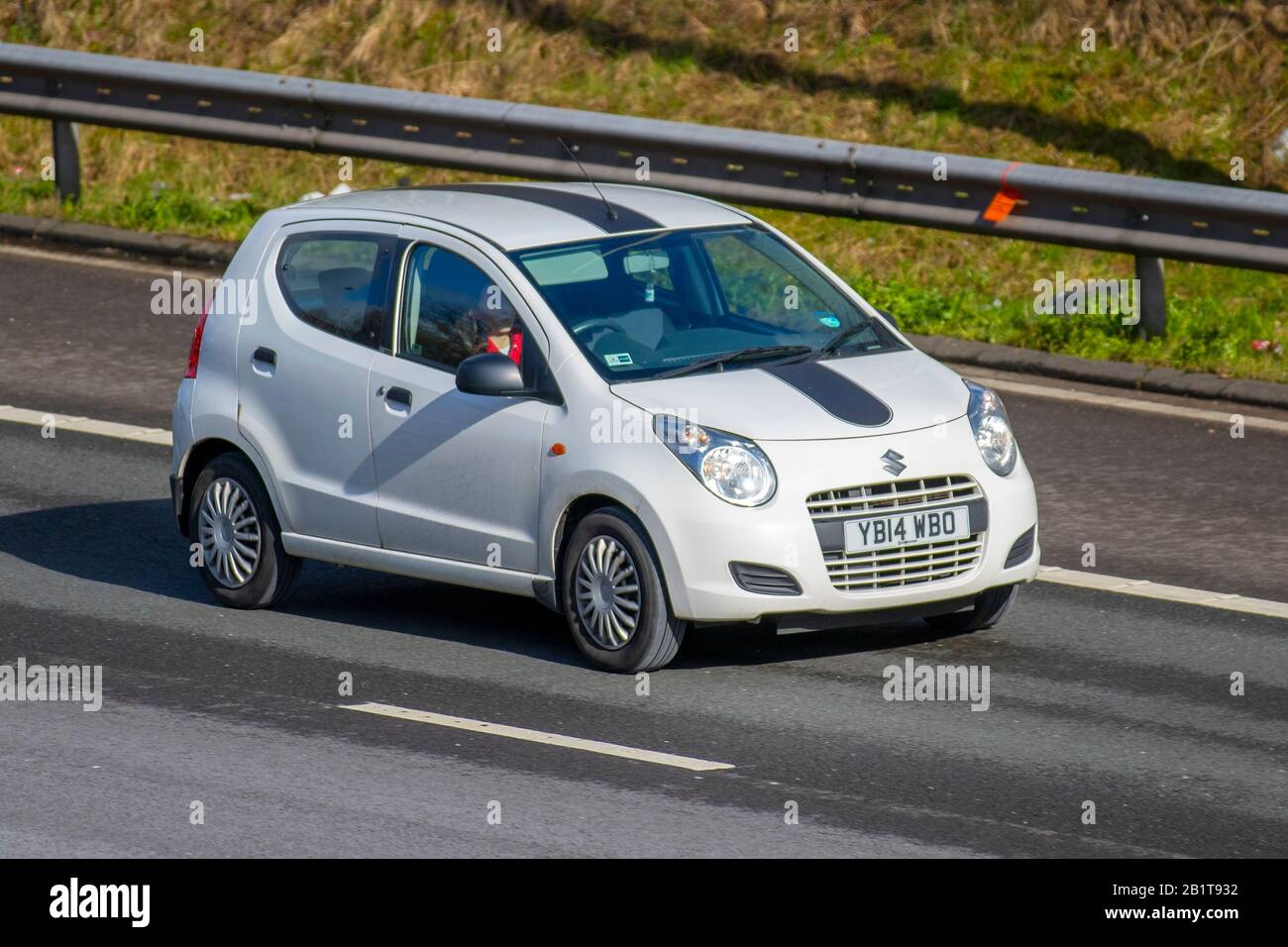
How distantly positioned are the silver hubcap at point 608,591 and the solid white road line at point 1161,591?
248 centimetres

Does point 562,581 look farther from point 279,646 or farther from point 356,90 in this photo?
point 356,90

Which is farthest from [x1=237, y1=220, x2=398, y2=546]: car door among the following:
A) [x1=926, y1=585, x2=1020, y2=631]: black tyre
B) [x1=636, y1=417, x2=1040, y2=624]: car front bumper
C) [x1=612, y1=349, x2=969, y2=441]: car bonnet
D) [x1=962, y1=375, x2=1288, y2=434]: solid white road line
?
[x1=962, y1=375, x2=1288, y2=434]: solid white road line

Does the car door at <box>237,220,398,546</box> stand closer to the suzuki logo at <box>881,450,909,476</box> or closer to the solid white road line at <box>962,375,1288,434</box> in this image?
the suzuki logo at <box>881,450,909,476</box>

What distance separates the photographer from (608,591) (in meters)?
8.78

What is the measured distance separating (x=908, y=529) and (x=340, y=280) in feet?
9.13

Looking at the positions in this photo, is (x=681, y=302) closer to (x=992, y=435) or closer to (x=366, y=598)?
(x=992, y=435)

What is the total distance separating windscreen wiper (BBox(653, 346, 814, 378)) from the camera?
29.6 ft

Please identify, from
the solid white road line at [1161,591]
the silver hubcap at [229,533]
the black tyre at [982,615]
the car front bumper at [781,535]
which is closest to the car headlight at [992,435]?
the car front bumper at [781,535]

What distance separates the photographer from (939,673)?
8.87m

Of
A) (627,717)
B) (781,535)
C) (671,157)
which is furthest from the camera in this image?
(671,157)

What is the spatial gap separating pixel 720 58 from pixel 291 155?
3693 mm

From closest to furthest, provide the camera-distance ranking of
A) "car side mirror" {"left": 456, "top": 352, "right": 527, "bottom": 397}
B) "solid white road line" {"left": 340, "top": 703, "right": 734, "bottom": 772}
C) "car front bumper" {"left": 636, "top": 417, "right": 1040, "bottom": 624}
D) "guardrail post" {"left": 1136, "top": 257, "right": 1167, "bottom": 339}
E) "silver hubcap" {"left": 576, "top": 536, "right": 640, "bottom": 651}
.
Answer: "solid white road line" {"left": 340, "top": 703, "right": 734, "bottom": 772}, "car front bumper" {"left": 636, "top": 417, "right": 1040, "bottom": 624}, "silver hubcap" {"left": 576, "top": 536, "right": 640, "bottom": 651}, "car side mirror" {"left": 456, "top": 352, "right": 527, "bottom": 397}, "guardrail post" {"left": 1136, "top": 257, "right": 1167, "bottom": 339}

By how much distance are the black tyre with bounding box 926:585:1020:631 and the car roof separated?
77.2 inches

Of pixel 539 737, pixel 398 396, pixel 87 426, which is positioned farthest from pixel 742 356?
pixel 87 426
